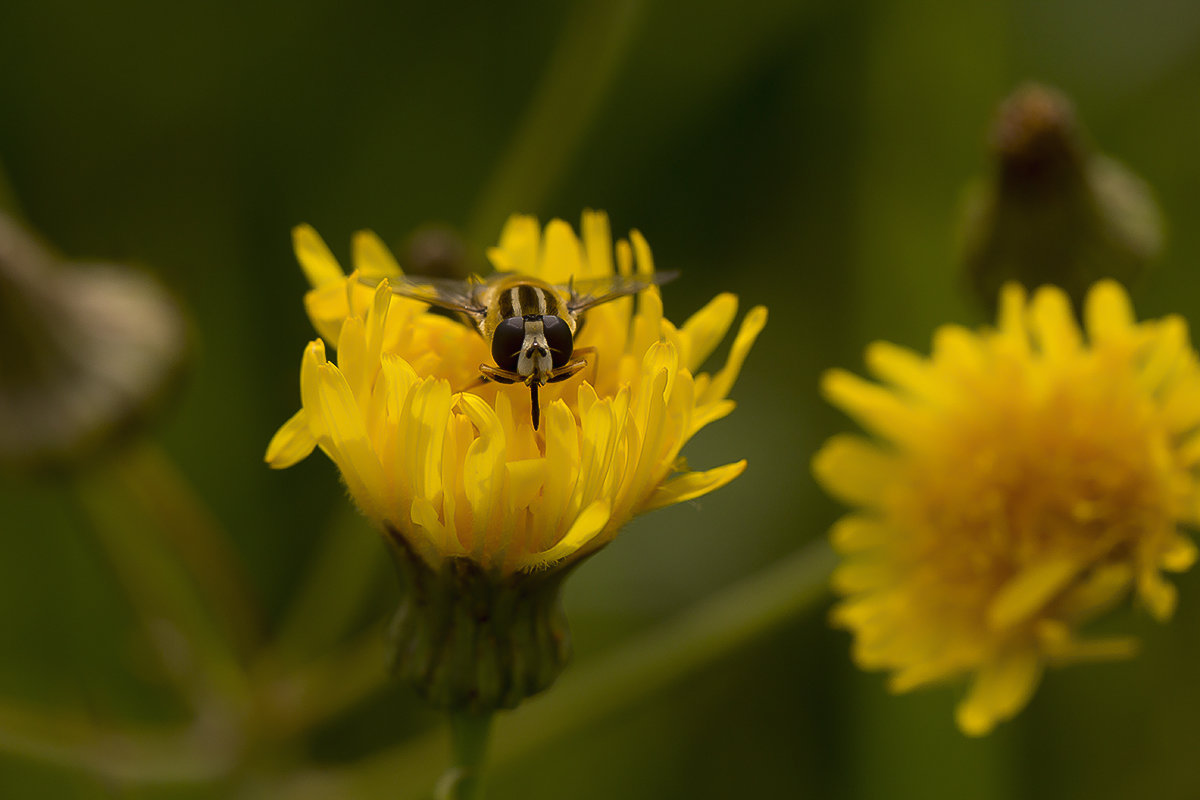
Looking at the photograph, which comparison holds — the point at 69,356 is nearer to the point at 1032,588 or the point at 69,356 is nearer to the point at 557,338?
the point at 557,338

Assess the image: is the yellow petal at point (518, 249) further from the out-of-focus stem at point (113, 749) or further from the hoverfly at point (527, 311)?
Result: the out-of-focus stem at point (113, 749)

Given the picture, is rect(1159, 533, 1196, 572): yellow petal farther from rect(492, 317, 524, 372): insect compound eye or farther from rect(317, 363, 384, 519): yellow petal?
rect(317, 363, 384, 519): yellow petal

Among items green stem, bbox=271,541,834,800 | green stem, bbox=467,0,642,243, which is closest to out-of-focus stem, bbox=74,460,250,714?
green stem, bbox=271,541,834,800

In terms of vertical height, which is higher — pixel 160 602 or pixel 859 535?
pixel 859 535

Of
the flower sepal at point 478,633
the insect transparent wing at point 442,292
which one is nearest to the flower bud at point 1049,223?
the insect transparent wing at point 442,292

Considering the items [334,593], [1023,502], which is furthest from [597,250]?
[334,593]

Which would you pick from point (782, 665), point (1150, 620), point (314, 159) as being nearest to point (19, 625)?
point (314, 159)
